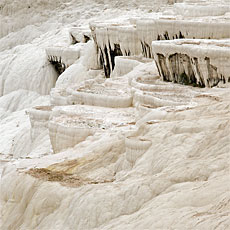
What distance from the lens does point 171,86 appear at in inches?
659

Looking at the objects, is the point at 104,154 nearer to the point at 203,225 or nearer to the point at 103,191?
the point at 103,191

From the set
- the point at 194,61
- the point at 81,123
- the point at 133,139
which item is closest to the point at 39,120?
the point at 81,123

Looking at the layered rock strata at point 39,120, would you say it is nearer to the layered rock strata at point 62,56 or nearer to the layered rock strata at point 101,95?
the layered rock strata at point 101,95

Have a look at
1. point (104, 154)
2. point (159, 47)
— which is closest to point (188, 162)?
point (104, 154)

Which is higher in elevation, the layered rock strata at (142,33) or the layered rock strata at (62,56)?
the layered rock strata at (142,33)

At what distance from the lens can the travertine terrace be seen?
8883mm

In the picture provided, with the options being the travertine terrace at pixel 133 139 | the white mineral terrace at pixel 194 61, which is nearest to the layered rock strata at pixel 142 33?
the travertine terrace at pixel 133 139

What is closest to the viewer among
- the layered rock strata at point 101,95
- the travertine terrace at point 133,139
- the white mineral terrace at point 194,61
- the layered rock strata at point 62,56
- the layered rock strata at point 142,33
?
the travertine terrace at point 133,139

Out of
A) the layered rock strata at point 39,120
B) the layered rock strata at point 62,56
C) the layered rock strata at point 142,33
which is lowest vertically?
the layered rock strata at point 62,56

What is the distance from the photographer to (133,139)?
37.2 feet

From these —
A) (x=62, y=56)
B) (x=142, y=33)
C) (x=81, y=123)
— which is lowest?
(x=62, y=56)

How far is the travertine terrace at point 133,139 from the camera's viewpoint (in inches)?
350

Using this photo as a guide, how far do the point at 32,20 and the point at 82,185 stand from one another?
119 feet

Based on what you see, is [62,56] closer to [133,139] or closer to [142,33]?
[142,33]
